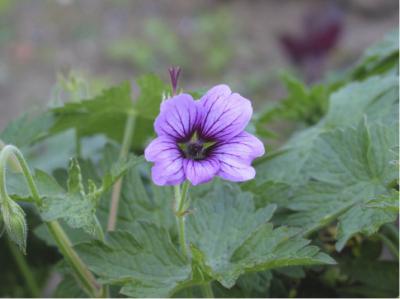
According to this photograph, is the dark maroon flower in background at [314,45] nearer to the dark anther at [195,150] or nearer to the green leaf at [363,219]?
the green leaf at [363,219]

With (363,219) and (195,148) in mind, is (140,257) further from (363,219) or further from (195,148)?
(363,219)

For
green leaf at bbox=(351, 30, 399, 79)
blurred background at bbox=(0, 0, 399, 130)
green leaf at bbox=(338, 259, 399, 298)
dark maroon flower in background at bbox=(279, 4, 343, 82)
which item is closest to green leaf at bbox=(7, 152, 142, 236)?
green leaf at bbox=(338, 259, 399, 298)

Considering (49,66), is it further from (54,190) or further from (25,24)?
(54,190)

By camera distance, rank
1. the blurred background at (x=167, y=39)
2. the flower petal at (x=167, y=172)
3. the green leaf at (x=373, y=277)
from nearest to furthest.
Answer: the flower petal at (x=167, y=172) → the green leaf at (x=373, y=277) → the blurred background at (x=167, y=39)

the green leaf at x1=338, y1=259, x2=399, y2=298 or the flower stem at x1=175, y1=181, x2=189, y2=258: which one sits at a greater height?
the flower stem at x1=175, y1=181, x2=189, y2=258

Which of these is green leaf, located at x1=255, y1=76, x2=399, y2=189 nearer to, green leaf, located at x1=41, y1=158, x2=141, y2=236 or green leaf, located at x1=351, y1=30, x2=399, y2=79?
green leaf, located at x1=351, y1=30, x2=399, y2=79

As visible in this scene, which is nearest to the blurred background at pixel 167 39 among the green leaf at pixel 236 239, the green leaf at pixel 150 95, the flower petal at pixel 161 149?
the green leaf at pixel 150 95
